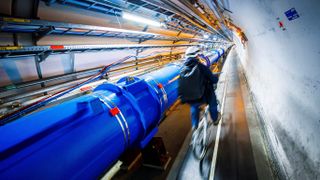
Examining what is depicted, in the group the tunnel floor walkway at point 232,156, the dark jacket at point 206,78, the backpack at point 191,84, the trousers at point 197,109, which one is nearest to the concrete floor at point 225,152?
the tunnel floor walkway at point 232,156

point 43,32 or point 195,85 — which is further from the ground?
point 43,32

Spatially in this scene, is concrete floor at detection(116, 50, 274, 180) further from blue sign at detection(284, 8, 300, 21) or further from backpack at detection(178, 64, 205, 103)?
blue sign at detection(284, 8, 300, 21)

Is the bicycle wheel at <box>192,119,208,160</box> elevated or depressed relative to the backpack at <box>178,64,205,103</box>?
depressed

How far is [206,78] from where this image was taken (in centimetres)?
296

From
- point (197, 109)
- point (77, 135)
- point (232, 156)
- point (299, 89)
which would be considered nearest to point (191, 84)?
point (197, 109)

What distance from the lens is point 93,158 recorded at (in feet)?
4.42

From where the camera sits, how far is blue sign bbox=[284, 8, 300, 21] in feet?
4.15

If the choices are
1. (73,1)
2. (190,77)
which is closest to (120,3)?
(73,1)

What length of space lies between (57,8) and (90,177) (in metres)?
2.60

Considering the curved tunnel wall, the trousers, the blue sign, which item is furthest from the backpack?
the blue sign

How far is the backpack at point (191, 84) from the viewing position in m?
2.75

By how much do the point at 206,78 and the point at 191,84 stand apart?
15.1 inches

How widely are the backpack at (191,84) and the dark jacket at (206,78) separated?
0.07 meters

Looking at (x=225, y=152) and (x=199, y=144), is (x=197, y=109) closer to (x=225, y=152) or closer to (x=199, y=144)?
(x=199, y=144)
